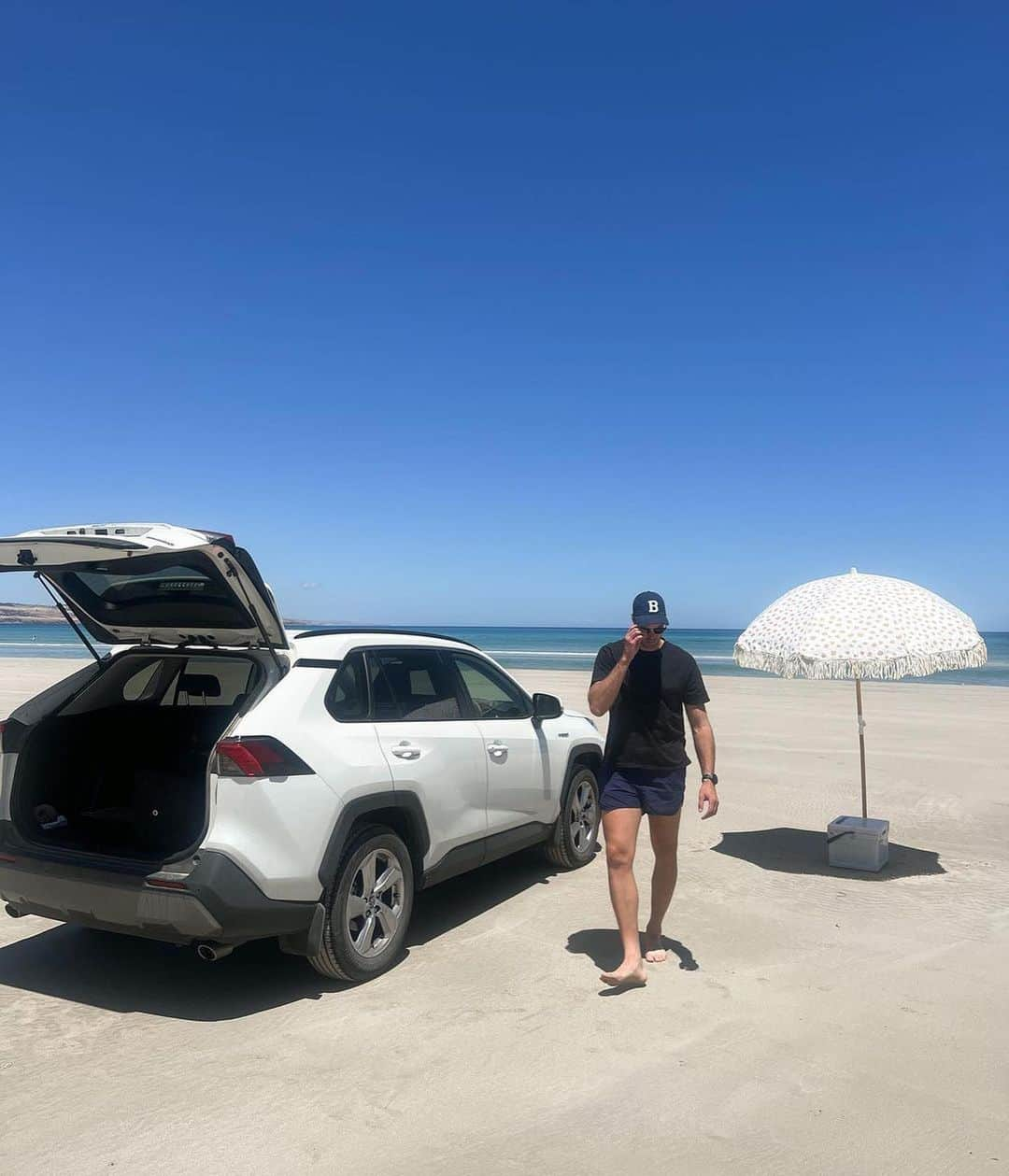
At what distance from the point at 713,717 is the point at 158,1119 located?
14.7 metres

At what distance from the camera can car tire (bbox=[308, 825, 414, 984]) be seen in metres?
4.43

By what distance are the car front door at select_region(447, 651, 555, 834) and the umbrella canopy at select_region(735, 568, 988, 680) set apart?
5.05 ft

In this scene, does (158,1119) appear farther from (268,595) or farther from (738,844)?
(738,844)

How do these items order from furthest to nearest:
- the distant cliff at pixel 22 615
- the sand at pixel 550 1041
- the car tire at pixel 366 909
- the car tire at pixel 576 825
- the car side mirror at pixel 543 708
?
the distant cliff at pixel 22 615 < the car tire at pixel 576 825 < the car side mirror at pixel 543 708 < the car tire at pixel 366 909 < the sand at pixel 550 1041

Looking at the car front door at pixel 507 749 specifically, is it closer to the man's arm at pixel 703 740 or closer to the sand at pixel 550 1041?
the sand at pixel 550 1041

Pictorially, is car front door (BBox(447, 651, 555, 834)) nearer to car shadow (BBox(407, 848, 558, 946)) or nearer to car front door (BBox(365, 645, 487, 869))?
car front door (BBox(365, 645, 487, 869))

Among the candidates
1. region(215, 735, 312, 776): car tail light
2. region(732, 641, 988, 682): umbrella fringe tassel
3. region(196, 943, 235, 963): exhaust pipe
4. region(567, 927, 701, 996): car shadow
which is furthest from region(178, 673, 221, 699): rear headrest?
Answer: region(732, 641, 988, 682): umbrella fringe tassel

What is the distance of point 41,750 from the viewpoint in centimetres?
493

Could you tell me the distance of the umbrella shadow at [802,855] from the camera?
6.77 metres

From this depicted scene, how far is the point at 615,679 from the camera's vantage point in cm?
475

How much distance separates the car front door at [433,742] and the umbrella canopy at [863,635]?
2146 mm

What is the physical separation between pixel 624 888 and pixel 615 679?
100 cm

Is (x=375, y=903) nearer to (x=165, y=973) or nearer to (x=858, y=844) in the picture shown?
(x=165, y=973)

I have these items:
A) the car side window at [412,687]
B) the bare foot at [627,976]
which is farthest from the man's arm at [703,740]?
the car side window at [412,687]
